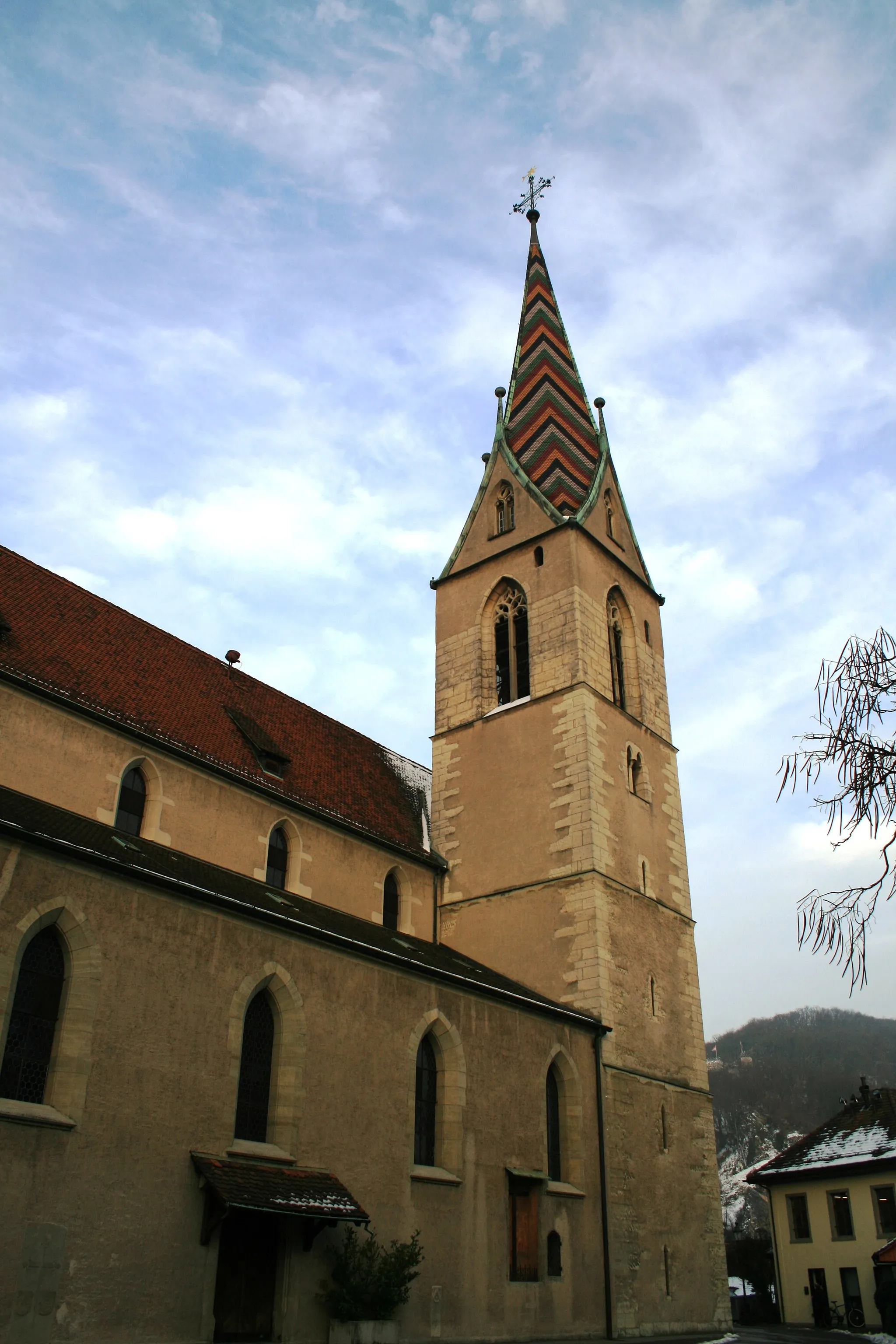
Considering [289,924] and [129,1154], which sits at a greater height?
[289,924]

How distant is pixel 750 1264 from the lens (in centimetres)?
3800

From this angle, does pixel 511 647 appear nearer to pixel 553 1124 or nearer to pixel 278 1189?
pixel 553 1124

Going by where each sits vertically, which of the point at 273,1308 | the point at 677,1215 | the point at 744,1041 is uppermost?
the point at 744,1041

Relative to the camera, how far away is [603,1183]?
18156 mm

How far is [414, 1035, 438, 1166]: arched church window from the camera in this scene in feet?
50.2

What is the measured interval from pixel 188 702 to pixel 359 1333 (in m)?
10.6

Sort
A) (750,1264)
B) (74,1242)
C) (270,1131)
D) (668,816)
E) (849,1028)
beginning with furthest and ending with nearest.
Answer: (849,1028)
(750,1264)
(668,816)
(270,1131)
(74,1242)

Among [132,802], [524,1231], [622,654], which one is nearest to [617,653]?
[622,654]

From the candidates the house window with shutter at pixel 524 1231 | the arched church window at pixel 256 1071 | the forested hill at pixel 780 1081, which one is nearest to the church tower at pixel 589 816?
the house window with shutter at pixel 524 1231

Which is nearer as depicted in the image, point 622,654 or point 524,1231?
point 524,1231

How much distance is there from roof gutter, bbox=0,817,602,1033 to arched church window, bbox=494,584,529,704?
8.01 m

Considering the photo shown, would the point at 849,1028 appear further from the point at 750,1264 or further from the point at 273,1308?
the point at 273,1308

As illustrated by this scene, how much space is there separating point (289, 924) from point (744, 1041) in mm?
75708

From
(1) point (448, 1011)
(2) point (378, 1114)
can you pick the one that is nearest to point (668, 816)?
(1) point (448, 1011)
